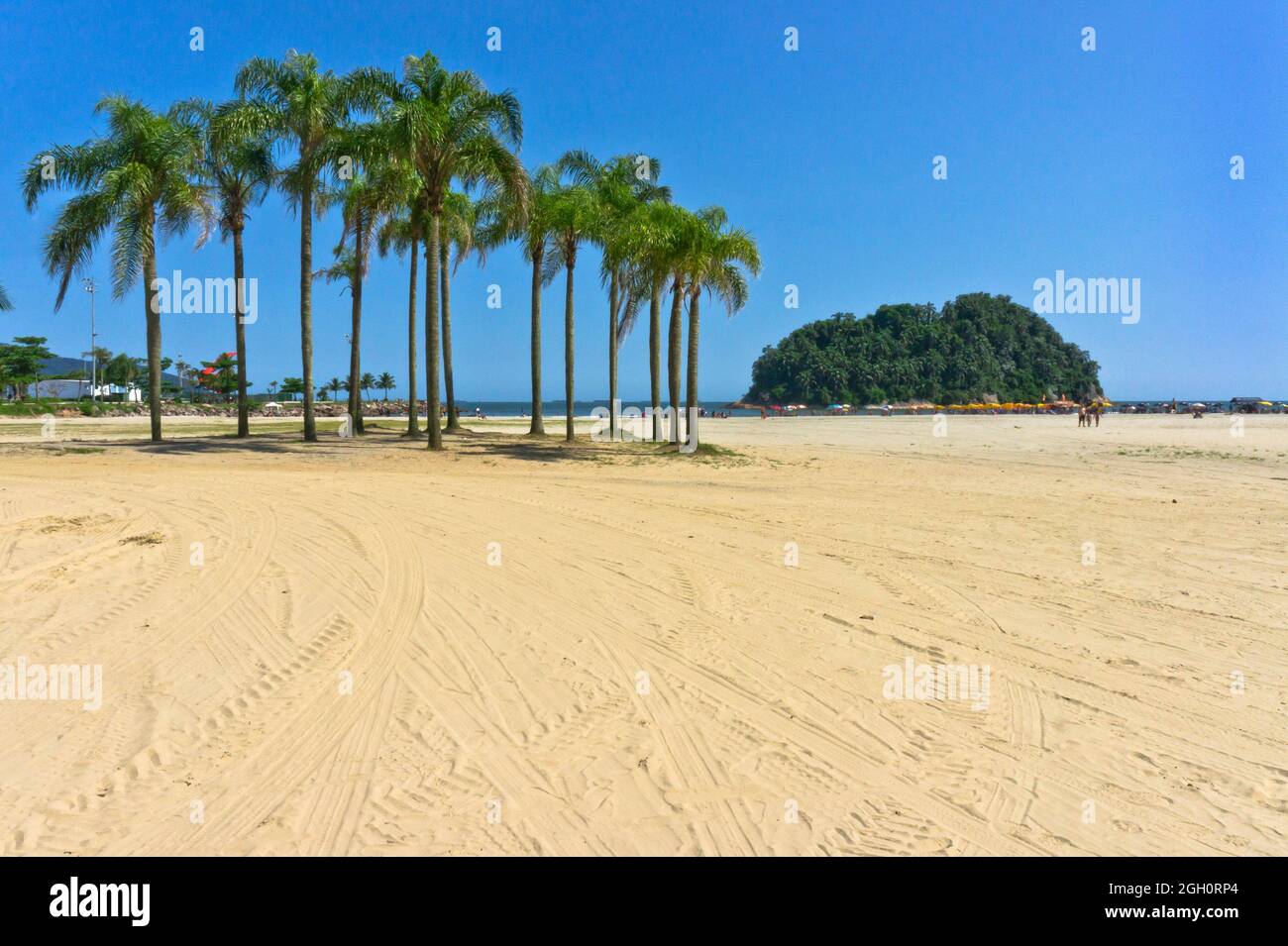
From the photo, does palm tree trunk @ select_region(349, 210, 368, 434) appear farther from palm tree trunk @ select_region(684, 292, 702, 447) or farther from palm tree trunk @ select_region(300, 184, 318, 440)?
palm tree trunk @ select_region(684, 292, 702, 447)

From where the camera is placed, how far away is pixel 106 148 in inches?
915

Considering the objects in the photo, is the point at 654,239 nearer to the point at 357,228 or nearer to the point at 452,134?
the point at 452,134

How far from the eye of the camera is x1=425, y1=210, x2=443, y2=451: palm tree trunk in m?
21.8

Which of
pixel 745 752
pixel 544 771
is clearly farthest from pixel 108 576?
pixel 745 752

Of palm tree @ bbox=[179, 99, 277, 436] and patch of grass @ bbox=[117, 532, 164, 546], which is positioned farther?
palm tree @ bbox=[179, 99, 277, 436]

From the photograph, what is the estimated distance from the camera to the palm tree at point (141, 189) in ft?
74.2

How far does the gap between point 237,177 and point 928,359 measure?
429 feet

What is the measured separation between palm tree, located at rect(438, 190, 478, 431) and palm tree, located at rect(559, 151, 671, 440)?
4.16 meters

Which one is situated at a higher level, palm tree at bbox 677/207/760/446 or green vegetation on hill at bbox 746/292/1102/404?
green vegetation on hill at bbox 746/292/1102/404

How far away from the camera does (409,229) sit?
30.1m

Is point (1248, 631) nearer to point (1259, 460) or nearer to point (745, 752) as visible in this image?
point (745, 752)

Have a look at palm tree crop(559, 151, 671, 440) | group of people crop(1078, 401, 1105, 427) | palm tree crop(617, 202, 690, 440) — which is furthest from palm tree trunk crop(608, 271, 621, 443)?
group of people crop(1078, 401, 1105, 427)

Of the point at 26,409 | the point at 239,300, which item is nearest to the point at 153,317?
the point at 239,300

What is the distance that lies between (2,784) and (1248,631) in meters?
8.32
